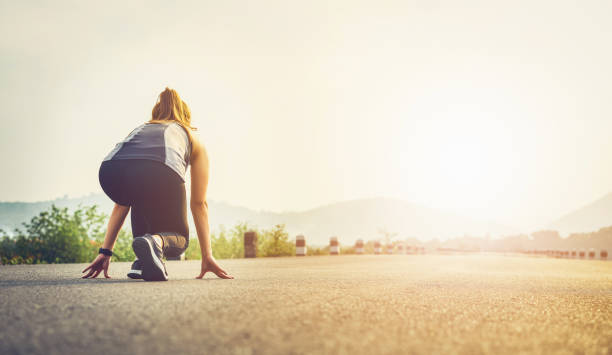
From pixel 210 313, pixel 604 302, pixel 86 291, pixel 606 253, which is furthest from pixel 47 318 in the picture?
pixel 606 253

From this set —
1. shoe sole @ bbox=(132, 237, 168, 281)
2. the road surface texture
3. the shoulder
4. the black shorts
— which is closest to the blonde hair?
the shoulder

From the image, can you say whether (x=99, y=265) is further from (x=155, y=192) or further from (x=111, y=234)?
(x=155, y=192)

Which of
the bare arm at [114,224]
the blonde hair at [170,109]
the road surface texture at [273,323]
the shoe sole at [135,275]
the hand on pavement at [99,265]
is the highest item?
the blonde hair at [170,109]

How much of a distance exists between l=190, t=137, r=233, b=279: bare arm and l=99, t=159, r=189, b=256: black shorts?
0.60 feet

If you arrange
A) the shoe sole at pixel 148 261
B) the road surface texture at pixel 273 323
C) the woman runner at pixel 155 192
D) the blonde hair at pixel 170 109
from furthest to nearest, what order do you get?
1. the blonde hair at pixel 170 109
2. the woman runner at pixel 155 192
3. the shoe sole at pixel 148 261
4. the road surface texture at pixel 273 323

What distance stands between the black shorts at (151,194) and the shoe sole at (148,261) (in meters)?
0.21

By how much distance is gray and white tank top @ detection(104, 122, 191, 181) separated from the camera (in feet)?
13.2

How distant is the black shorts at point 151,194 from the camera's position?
4.00 metres

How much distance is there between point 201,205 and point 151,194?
0.52 metres

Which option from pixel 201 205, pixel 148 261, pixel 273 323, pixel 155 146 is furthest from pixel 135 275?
pixel 273 323

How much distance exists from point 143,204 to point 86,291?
3.41 ft

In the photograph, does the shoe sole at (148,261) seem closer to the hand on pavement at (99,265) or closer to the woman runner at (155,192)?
the woman runner at (155,192)

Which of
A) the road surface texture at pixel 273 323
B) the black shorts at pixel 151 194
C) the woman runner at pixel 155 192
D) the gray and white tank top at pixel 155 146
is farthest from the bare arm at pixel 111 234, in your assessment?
the road surface texture at pixel 273 323

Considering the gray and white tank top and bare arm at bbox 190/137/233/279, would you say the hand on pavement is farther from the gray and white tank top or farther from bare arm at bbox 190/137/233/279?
the gray and white tank top
